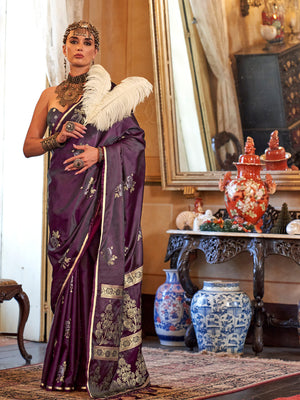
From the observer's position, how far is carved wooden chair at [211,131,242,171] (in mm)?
5582

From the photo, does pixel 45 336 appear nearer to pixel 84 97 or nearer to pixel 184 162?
pixel 184 162

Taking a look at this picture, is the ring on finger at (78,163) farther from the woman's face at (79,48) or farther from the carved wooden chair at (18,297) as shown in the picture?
the carved wooden chair at (18,297)

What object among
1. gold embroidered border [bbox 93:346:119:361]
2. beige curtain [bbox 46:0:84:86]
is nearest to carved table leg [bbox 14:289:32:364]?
gold embroidered border [bbox 93:346:119:361]

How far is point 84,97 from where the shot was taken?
11.7 feet

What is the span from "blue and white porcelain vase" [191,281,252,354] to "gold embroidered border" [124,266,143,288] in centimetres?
145

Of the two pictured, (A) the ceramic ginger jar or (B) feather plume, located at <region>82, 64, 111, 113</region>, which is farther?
(A) the ceramic ginger jar

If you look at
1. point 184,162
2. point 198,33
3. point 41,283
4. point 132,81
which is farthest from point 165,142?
point 132,81

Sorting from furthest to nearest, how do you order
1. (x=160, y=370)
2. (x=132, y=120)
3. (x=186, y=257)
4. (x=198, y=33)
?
1. (x=198, y=33)
2. (x=186, y=257)
3. (x=160, y=370)
4. (x=132, y=120)

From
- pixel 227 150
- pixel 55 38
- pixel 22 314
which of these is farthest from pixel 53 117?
pixel 227 150

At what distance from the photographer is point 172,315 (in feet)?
17.7

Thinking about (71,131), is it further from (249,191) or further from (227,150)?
(227,150)

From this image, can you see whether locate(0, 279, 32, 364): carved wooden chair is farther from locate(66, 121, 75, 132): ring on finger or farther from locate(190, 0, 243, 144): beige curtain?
locate(190, 0, 243, 144): beige curtain

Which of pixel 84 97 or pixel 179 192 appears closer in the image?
pixel 84 97

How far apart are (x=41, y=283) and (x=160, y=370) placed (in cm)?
160
